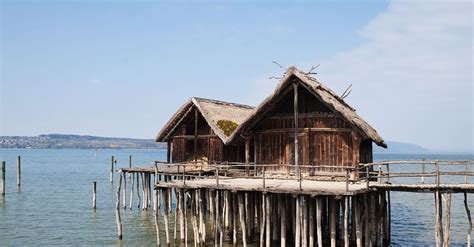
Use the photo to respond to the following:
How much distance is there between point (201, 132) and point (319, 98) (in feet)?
38.2

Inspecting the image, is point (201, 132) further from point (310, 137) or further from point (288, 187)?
point (288, 187)

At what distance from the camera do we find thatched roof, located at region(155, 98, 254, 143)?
29266 mm

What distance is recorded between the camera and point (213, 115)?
3012 cm

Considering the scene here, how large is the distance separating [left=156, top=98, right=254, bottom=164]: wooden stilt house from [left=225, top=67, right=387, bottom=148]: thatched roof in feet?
17.8

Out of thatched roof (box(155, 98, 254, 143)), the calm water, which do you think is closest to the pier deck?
the calm water

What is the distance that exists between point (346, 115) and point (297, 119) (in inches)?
107

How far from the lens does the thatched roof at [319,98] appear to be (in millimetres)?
21031

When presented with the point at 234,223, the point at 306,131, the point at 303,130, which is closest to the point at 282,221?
the point at 234,223

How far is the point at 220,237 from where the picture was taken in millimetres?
20703

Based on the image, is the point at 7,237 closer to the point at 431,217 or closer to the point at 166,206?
the point at 166,206

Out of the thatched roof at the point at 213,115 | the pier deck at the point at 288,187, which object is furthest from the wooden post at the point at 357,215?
the thatched roof at the point at 213,115

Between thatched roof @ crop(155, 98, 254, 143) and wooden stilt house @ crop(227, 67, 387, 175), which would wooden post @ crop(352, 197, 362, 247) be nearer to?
wooden stilt house @ crop(227, 67, 387, 175)

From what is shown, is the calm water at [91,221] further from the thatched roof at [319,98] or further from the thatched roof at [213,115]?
the thatched roof at [319,98]

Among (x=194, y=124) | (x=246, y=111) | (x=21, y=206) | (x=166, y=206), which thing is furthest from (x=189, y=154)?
(x=21, y=206)
